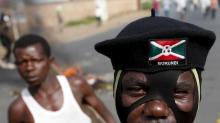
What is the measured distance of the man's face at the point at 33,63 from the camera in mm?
3607

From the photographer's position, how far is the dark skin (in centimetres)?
340

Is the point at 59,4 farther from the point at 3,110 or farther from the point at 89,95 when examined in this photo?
the point at 89,95

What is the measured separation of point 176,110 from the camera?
130 cm

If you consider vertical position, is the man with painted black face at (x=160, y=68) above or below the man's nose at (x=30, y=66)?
above

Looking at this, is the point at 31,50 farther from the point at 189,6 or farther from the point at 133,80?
the point at 189,6

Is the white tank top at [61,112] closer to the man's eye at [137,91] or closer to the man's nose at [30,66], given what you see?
the man's nose at [30,66]

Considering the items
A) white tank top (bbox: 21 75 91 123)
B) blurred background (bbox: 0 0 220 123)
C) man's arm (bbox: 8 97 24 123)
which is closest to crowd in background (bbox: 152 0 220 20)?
blurred background (bbox: 0 0 220 123)

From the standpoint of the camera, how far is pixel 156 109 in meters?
1.27

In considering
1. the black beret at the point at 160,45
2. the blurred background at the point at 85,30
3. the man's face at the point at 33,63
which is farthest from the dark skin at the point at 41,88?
the blurred background at the point at 85,30

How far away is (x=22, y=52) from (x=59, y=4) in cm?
1937

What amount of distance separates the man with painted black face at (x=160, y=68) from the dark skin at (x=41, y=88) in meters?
2.07

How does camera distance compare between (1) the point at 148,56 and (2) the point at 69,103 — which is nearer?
(1) the point at 148,56

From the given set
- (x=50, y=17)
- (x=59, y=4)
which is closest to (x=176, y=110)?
(x=50, y=17)

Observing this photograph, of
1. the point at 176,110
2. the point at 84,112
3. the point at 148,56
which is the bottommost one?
the point at 84,112
